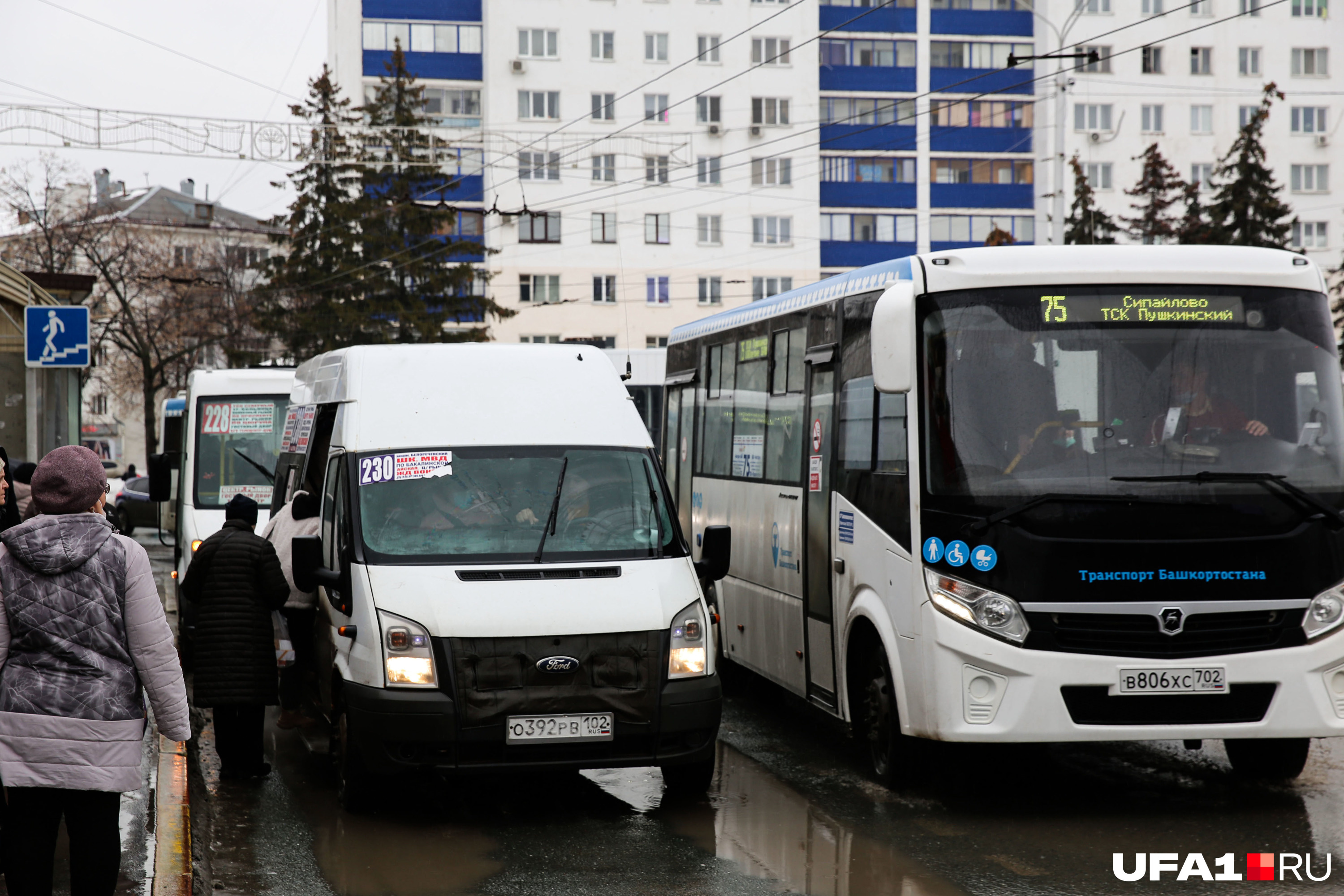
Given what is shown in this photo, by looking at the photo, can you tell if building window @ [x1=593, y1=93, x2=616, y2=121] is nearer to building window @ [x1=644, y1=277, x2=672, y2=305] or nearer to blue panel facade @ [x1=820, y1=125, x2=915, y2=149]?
building window @ [x1=644, y1=277, x2=672, y2=305]

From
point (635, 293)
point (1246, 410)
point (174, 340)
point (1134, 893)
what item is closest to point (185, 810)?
point (1134, 893)

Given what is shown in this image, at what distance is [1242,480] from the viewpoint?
7.61m

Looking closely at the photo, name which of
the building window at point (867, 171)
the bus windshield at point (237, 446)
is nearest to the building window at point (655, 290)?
the building window at point (867, 171)

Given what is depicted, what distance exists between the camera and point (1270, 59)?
73.8 m

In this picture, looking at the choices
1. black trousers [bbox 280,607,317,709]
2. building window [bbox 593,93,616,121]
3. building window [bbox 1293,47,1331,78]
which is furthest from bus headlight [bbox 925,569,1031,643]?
building window [bbox 1293,47,1331,78]

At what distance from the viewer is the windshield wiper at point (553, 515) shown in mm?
8172

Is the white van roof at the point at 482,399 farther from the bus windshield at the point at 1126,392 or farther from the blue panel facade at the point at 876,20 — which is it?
the blue panel facade at the point at 876,20

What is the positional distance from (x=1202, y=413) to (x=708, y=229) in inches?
2498

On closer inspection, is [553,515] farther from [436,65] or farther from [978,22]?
[978,22]

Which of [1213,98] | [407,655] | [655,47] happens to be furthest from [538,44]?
[407,655]

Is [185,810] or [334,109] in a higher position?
[334,109]

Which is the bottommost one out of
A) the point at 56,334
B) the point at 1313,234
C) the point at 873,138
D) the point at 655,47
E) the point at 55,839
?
the point at 55,839

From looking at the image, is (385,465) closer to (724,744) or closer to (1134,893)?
(724,744)

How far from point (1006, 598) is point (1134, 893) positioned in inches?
63.8
